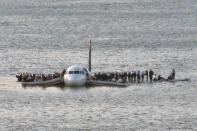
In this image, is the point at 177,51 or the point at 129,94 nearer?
the point at 129,94

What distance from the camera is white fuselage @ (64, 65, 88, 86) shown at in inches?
5610

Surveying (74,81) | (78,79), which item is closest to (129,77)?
(78,79)

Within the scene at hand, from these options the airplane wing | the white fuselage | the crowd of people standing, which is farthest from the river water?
the crowd of people standing

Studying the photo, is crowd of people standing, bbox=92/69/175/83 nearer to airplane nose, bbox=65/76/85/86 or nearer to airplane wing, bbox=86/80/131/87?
airplane wing, bbox=86/80/131/87

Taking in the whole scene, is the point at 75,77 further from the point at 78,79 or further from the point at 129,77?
the point at 129,77

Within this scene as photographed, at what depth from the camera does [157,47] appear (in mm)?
193875

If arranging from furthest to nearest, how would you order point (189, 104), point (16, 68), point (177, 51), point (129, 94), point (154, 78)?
point (177, 51)
point (16, 68)
point (154, 78)
point (129, 94)
point (189, 104)

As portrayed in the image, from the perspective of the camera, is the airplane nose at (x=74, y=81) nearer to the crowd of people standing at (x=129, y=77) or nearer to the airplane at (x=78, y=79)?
the airplane at (x=78, y=79)

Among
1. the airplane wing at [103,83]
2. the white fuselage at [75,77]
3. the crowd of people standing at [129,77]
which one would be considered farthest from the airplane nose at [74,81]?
the crowd of people standing at [129,77]

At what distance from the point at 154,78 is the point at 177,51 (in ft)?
130

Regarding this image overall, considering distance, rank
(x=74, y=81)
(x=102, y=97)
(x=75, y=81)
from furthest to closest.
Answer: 1. (x=75, y=81)
2. (x=74, y=81)
3. (x=102, y=97)

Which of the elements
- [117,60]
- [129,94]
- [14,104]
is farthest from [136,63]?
[14,104]

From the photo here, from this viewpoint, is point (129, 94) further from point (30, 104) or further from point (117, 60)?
point (117, 60)

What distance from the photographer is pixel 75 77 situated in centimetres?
14275
